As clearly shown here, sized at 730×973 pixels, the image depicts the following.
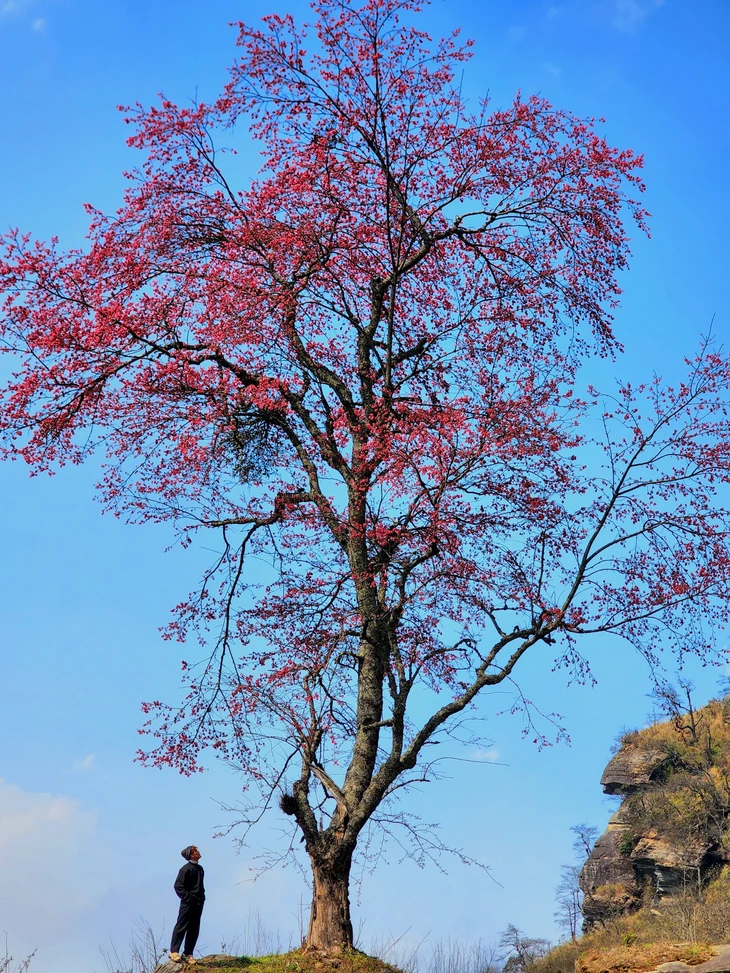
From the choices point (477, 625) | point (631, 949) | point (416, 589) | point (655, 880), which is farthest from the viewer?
point (655, 880)

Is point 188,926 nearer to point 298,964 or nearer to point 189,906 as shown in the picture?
point 189,906

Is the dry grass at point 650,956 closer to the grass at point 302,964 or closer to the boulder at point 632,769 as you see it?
the grass at point 302,964

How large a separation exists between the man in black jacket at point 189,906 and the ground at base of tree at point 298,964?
0.22 m

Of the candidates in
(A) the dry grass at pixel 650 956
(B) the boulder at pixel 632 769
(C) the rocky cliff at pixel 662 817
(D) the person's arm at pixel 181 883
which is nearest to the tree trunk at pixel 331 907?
(D) the person's arm at pixel 181 883

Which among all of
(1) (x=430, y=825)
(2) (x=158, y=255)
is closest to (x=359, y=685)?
(1) (x=430, y=825)

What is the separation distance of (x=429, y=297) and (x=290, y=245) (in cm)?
242

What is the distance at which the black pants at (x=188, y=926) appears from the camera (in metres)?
10.9

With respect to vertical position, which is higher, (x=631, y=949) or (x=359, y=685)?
(x=359, y=685)

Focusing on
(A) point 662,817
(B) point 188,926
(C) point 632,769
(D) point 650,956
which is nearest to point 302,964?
(B) point 188,926

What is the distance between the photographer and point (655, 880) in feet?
85.7

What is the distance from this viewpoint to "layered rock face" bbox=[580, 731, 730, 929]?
2391cm

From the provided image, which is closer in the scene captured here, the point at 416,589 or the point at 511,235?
the point at 416,589

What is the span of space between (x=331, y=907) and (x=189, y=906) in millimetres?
1731

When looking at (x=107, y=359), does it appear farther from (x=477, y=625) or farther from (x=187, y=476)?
(x=477, y=625)
